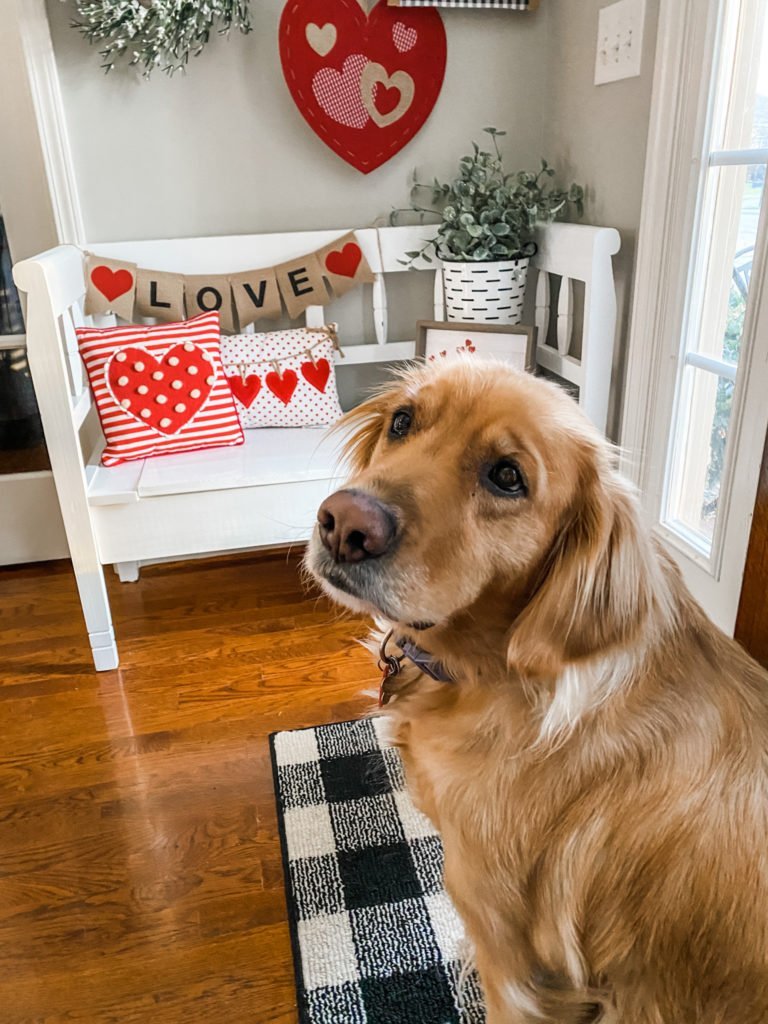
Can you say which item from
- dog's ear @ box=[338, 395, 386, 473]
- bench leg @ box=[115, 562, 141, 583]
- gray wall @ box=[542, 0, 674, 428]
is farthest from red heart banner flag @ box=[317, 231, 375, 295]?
dog's ear @ box=[338, 395, 386, 473]

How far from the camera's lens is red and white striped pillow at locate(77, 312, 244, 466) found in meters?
1.95

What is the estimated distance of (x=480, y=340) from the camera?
2.12 metres

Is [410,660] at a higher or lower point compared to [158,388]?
lower

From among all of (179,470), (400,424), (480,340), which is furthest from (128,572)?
(400,424)

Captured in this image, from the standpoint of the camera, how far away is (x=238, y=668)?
1.99m

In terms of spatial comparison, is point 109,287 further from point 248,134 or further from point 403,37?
point 403,37

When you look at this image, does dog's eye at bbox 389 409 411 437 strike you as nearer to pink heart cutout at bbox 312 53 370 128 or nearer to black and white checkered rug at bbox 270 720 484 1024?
black and white checkered rug at bbox 270 720 484 1024

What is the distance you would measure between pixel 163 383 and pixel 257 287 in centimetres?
48

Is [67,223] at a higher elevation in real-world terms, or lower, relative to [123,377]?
higher

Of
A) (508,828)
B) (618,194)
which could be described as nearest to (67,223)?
(618,194)

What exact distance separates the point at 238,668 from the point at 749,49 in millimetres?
1797

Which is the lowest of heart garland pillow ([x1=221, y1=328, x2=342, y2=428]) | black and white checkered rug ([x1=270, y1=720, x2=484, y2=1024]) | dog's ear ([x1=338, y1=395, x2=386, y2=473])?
black and white checkered rug ([x1=270, y1=720, x2=484, y2=1024])

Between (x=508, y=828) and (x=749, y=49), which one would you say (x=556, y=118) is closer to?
A: (x=749, y=49)

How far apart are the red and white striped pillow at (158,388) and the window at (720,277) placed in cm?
117
